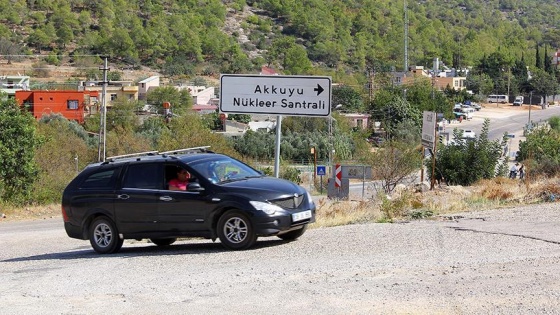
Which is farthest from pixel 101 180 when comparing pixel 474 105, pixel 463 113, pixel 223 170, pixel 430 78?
pixel 430 78

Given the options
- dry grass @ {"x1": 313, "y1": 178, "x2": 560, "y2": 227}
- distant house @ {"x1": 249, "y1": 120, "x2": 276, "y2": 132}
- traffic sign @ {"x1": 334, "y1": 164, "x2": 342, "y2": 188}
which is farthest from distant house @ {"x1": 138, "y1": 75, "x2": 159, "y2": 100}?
dry grass @ {"x1": 313, "y1": 178, "x2": 560, "y2": 227}

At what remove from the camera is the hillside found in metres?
122

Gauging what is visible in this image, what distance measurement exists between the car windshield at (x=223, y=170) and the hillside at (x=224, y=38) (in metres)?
99.7

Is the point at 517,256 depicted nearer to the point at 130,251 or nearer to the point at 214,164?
the point at 214,164

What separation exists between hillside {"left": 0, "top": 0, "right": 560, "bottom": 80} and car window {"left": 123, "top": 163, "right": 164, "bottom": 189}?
326 ft

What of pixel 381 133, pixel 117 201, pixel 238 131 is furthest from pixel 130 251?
pixel 381 133

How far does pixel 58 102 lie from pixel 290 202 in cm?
6660

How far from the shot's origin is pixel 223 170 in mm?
13359

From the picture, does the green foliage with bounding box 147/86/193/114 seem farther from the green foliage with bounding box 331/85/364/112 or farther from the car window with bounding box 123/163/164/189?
the car window with bounding box 123/163/164/189

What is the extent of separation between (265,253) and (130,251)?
315 cm

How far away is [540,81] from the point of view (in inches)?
5217

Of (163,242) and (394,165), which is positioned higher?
(163,242)

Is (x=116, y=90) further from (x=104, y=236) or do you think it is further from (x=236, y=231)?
(x=236, y=231)

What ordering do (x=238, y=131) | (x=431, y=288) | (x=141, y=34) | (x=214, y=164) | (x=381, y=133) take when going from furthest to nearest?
(x=141, y=34) < (x=381, y=133) < (x=238, y=131) < (x=214, y=164) < (x=431, y=288)
